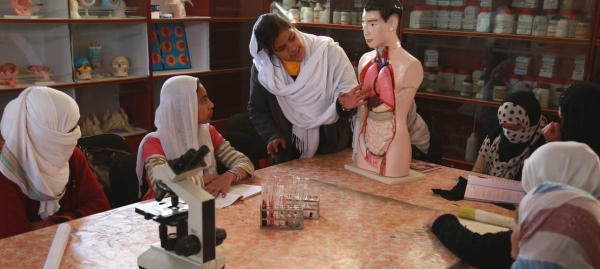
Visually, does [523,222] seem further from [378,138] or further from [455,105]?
[455,105]

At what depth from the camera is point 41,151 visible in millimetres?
1784

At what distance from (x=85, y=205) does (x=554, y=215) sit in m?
1.54

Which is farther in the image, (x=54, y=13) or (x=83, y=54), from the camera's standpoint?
(x=83, y=54)

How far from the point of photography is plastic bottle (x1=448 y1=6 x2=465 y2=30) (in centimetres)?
372

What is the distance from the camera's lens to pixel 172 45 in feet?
14.1

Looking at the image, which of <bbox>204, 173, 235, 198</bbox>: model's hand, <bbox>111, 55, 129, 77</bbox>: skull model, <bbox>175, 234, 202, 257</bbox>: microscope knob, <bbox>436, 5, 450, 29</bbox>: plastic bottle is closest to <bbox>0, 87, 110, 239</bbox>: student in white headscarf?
<bbox>204, 173, 235, 198</bbox>: model's hand

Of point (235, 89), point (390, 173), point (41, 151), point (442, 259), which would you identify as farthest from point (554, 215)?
point (235, 89)

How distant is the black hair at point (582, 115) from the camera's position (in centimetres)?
204

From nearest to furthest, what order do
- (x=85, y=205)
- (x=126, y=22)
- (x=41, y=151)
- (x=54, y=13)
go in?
(x=41, y=151) → (x=85, y=205) → (x=54, y=13) → (x=126, y=22)

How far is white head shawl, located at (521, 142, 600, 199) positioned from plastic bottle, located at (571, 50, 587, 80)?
8.36 feet

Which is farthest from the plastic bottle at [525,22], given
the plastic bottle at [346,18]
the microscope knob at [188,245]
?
the microscope knob at [188,245]

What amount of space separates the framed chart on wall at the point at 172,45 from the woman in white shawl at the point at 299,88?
1.99 meters

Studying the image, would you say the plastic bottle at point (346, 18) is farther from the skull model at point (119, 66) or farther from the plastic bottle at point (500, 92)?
the skull model at point (119, 66)

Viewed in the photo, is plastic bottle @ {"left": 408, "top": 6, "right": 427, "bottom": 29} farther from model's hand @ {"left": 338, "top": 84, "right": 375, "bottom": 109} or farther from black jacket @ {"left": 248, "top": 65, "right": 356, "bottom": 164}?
model's hand @ {"left": 338, "top": 84, "right": 375, "bottom": 109}
